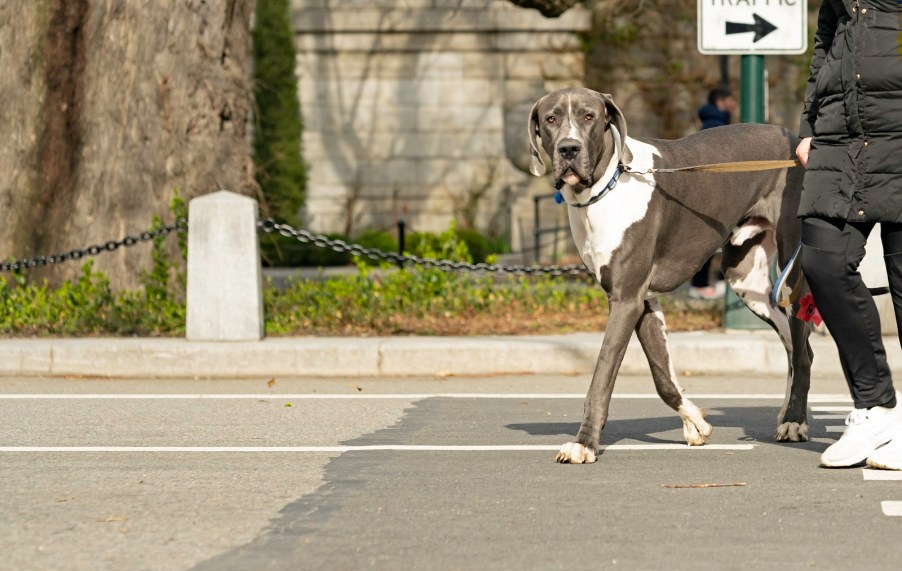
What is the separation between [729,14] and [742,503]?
625cm

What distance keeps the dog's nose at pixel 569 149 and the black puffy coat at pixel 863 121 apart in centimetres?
101

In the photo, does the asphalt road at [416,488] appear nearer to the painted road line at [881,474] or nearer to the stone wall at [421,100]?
the painted road line at [881,474]

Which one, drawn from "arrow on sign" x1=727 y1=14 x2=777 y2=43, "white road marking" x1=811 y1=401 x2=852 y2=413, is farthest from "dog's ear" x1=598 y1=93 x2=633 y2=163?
"arrow on sign" x1=727 y1=14 x2=777 y2=43

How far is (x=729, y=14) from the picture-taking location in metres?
11.4

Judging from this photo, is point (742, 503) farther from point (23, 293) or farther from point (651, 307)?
point (23, 293)

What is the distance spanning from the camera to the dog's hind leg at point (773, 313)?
24.4 feet

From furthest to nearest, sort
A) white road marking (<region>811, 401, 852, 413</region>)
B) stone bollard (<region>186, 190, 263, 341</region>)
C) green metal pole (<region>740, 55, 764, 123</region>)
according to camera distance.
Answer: green metal pole (<region>740, 55, 764, 123</region>) → stone bollard (<region>186, 190, 263, 341</region>) → white road marking (<region>811, 401, 852, 413</region>)

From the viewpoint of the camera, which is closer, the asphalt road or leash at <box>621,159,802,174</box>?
the asphalt road

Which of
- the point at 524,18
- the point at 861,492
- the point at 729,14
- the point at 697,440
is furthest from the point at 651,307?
the point at 524,18

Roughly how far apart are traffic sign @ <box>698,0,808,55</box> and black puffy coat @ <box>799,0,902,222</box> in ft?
16.4

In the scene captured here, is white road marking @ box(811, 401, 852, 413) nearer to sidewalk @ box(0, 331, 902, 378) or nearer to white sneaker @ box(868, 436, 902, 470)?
sidewalk @ box(0, 331, 902, 378)

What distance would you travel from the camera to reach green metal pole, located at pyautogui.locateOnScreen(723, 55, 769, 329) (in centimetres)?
1158

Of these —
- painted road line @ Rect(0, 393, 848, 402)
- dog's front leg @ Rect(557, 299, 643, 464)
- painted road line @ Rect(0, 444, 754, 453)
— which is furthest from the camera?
painted road line @ Rect(0, 393, 848, 402)

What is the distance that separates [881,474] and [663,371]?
3.70 feet
